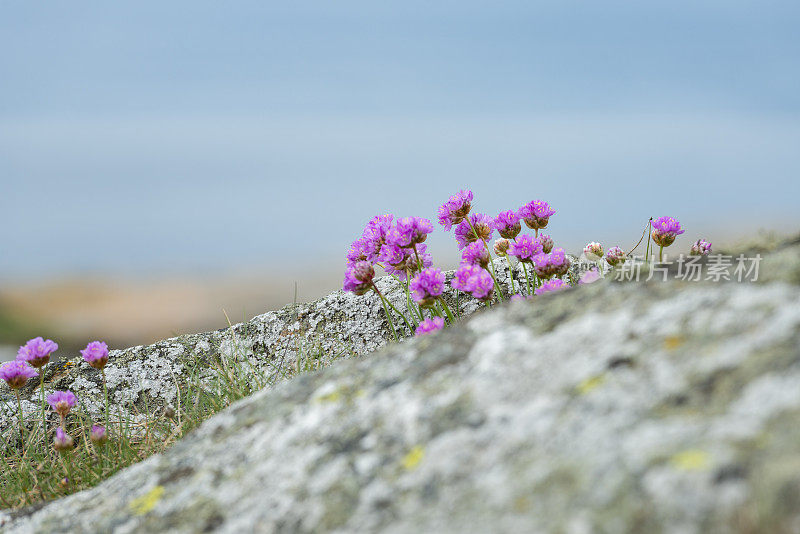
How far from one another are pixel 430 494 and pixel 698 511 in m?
0.62

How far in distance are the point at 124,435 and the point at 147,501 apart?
207 cm

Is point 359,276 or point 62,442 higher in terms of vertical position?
point 359,276

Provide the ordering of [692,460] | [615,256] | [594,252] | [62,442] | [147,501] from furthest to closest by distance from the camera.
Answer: [594,252] → [615,256] → [62,442] → [147,501] → [692,460]

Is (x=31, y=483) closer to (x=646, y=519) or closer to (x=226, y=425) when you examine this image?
(x=226, y=425)

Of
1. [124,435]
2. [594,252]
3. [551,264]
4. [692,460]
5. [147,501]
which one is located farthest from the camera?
[594,252]

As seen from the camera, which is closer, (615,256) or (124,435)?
(124,435)

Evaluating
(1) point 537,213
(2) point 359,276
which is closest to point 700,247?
(1) point 537,213

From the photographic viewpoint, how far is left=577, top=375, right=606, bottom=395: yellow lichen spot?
5.60 feet

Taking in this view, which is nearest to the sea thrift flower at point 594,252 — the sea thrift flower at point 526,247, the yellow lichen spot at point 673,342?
the sea thrift flower at point 526,247

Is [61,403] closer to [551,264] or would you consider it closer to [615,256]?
[551,264]

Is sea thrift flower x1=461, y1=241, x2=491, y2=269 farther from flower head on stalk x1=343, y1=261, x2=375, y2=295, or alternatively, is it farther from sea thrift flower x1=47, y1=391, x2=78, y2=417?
sea thrift flower x1=47, y1=391, x2=78, y2=417

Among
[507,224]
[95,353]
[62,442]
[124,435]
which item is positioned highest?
[507,224]

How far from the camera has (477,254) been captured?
4188 mm

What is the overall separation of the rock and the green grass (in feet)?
5.08
